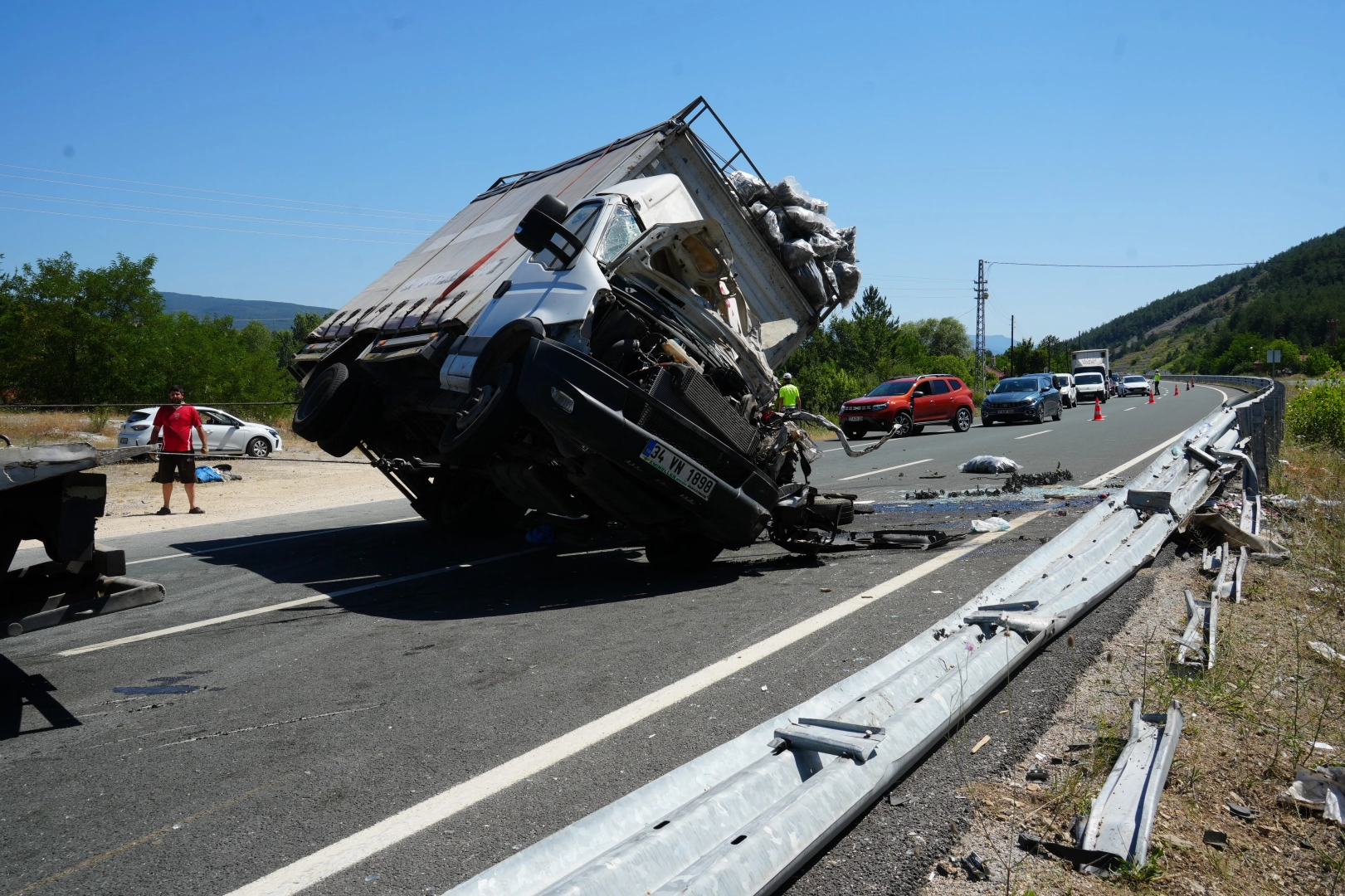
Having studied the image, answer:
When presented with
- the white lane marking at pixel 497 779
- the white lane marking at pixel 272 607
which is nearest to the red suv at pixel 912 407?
the white lane marking at pixel 272 607

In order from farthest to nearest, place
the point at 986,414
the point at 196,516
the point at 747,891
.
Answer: the point at 986,414 < the point at 196,516 < the point at 747,891

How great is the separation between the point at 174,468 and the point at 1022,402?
2399 cm

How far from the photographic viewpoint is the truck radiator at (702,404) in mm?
6375

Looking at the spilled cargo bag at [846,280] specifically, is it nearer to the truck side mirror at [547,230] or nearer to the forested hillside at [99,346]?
the truck side mirror at [547,230]

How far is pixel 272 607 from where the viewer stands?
23.0 ft

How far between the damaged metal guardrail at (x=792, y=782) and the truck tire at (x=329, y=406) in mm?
5776

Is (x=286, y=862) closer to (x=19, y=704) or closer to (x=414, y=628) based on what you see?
(x=19, y=704)

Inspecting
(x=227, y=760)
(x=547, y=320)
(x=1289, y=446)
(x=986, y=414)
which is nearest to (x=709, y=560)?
(x=547, y=320)

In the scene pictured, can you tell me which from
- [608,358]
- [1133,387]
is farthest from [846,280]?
[1133,387]

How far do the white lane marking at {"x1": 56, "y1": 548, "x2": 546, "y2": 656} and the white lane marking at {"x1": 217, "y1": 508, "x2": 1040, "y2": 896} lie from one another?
3.49 meters

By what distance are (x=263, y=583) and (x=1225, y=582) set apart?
281 inches

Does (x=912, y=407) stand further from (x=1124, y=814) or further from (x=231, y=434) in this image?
(x=1124, y=814)

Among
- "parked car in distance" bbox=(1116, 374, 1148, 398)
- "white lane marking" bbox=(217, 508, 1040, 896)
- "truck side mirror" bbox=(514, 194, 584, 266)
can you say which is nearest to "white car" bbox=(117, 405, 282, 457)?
"truck side mirror" bbox=(514, 194, 584, 266)

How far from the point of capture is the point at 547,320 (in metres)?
6.38
